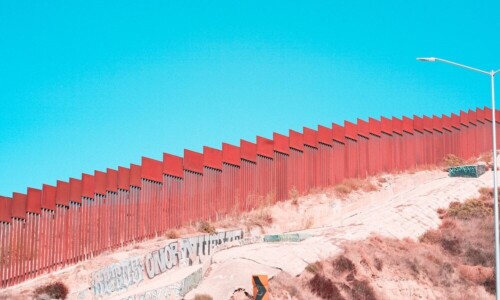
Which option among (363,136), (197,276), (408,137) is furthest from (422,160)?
(197,276)

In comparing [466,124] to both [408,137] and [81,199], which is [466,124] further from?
[81,199]

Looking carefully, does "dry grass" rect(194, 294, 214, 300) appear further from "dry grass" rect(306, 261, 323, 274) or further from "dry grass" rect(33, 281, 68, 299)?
"dry grass" rect(33, 281, 68, 299)

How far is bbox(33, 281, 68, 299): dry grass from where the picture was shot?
34938 millimetres

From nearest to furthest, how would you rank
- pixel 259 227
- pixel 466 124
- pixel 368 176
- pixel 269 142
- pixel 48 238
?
1. pixel 48 238
2. pixel 259 227
3. pixel 269 142
4. pixel 368 176
5. pixel 466 124

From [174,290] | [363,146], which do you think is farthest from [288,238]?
[363,146]

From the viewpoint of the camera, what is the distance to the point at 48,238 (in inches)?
1565

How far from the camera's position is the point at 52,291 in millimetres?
35344

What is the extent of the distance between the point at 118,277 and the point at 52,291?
3.50 m

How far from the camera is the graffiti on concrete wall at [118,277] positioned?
110 ft

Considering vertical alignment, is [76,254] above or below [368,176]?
below

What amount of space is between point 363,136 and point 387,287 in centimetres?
2356

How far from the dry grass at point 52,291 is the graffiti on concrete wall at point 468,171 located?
27.0 meters

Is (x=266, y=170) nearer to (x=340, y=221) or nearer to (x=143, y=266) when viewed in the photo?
(x=340, y=221)

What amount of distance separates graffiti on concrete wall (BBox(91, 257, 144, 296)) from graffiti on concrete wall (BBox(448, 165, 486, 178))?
25.0m
